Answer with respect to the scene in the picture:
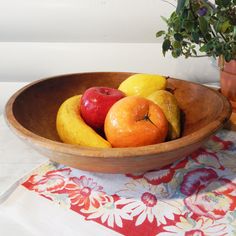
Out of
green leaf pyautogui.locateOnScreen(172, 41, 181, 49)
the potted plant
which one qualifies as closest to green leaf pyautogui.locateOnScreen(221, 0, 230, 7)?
the potted plant

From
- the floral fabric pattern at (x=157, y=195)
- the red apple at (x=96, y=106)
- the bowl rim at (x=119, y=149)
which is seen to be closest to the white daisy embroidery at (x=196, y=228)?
the floral fabric pattern at (x=157, y=195)

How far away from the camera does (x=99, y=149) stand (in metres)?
0.38

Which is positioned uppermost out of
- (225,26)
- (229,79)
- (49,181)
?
(225,26)

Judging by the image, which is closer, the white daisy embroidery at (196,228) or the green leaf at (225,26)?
the white daisy embroidery at (196,228)

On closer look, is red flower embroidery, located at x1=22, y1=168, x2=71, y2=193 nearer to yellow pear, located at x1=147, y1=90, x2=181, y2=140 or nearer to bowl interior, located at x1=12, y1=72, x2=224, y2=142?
bowl interior, located at x1=12, y1=72, x2=224, y2=142

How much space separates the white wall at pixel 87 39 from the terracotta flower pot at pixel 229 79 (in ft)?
0.76

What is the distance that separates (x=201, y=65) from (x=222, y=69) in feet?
0.79

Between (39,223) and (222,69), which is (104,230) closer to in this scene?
(39,223)

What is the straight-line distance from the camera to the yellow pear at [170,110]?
0.52 m

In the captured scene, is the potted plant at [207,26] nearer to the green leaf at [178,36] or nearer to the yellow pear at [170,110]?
the green leaf at [178,36]

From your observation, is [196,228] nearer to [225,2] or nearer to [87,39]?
[225,2]

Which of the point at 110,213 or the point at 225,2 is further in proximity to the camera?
the point at 225,2

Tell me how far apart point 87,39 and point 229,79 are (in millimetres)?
444

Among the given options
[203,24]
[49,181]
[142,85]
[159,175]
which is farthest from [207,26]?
[49,181]
